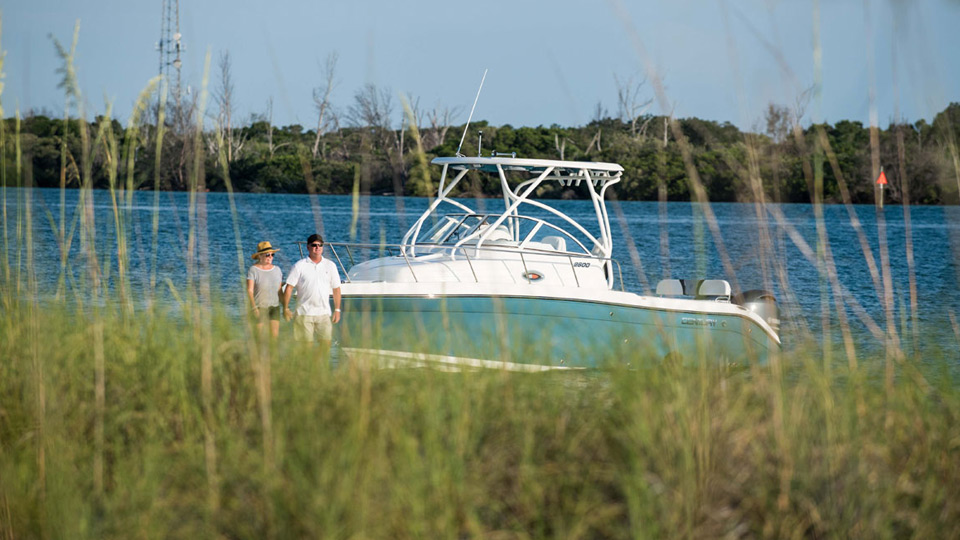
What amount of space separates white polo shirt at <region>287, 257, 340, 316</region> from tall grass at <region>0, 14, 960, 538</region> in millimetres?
4082

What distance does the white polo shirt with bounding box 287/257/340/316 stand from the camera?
875 centimetres

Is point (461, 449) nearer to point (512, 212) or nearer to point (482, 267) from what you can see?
point (482, 267)

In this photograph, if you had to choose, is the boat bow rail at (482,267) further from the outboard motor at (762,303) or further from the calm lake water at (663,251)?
the outboard motor at (762,303)

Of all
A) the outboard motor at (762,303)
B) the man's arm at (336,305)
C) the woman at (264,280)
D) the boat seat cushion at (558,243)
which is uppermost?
the boat seat cushion at (558,243)

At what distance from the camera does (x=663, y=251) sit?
766 centimetres

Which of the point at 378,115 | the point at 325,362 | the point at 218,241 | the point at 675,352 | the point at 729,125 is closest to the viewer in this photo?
the point at 675,352

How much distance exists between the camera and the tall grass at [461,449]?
3.20 meters

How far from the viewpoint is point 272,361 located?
436cm

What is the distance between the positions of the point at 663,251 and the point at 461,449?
463cm

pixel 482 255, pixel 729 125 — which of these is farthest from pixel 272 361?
pixel 482 255

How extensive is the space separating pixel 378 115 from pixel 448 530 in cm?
423

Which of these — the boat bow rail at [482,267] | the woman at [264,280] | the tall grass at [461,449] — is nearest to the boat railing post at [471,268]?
the boat bow rail at [482,267]

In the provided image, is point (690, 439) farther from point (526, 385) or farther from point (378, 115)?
point (378, 115)

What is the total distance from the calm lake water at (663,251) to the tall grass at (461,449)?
1.09 metres
